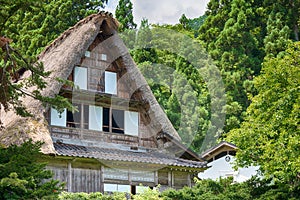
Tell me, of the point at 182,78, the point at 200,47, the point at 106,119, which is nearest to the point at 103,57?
the point at 106,119

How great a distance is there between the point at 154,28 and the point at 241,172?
11775 mm

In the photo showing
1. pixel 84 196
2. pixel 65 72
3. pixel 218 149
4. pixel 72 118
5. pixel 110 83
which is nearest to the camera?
pixel 84 196

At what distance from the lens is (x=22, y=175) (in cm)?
1235

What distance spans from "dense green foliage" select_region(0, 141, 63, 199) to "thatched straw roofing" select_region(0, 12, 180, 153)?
6.20 metres

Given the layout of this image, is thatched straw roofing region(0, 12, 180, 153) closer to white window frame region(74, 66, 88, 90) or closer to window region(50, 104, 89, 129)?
white window frame region(74, 66, 88, 90)

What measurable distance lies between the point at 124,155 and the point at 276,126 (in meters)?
5.52

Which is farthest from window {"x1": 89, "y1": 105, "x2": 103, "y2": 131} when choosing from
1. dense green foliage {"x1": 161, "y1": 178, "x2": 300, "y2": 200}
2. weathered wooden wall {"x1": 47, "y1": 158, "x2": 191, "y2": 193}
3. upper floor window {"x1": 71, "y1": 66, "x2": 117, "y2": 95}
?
dense green foliage {"x1": 161, "y1": 178, "x2": 300, "y2": 200}

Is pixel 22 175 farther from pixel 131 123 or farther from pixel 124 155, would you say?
pixel 131 123

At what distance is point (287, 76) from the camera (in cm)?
2069

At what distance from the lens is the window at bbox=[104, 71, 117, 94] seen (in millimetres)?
23020

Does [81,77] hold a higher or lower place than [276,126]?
higher

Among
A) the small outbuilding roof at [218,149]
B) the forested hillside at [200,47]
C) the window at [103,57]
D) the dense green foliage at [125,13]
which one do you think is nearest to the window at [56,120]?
the window at [103,57]

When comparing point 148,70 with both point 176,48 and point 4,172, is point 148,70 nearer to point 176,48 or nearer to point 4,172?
point 176,48

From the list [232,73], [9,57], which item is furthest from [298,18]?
[9,57]
